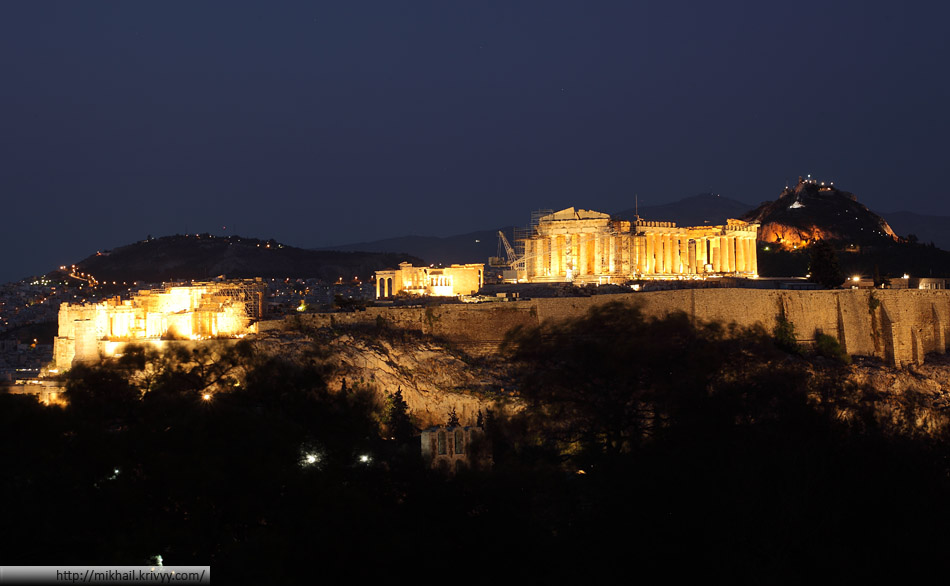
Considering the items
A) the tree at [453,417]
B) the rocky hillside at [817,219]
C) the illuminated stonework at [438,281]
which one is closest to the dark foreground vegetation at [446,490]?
the tree at [453,417]

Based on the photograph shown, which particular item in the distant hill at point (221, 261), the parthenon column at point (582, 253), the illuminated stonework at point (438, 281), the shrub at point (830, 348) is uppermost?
the distant hill at point (221, 261)

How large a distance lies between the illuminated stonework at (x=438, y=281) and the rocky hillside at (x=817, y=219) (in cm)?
3647

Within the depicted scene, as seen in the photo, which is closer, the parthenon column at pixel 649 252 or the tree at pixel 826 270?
the tree at pixel 826 270

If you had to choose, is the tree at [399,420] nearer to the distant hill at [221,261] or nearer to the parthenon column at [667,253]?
the parthenon column at [667,253]

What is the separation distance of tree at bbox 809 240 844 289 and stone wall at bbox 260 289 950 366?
419 cm

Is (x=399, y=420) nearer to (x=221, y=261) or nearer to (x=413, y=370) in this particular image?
(x=413, y=370)

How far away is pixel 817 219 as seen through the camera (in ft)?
251

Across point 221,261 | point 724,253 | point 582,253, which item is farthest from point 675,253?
point 221,261

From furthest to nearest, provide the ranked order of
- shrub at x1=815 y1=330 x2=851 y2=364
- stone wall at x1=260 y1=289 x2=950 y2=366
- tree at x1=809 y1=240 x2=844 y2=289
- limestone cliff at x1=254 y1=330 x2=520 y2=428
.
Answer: tree at x1=809 y1=240 x2=844 y2=289
shrub at x1=815 y1=330 x2=851 y2=364
stone wall at x1=260 y1=289 x2=950 y2=366
limestone cliff at x1=254 y1=330 x2=520 y2=428

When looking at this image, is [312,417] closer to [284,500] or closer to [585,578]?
[284,500]

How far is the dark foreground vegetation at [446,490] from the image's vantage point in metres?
15.2

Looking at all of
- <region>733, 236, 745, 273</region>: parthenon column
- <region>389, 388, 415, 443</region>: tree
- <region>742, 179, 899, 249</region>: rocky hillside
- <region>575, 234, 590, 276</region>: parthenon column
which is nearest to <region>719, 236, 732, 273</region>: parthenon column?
<region>733, 236, 745, 273</region>: parthenon column

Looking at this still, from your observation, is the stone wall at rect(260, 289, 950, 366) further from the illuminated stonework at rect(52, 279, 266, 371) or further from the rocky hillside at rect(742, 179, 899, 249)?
the rocky hillside at rect(742, 179, 899, 249)

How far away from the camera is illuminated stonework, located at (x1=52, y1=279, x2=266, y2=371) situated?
3117cm
